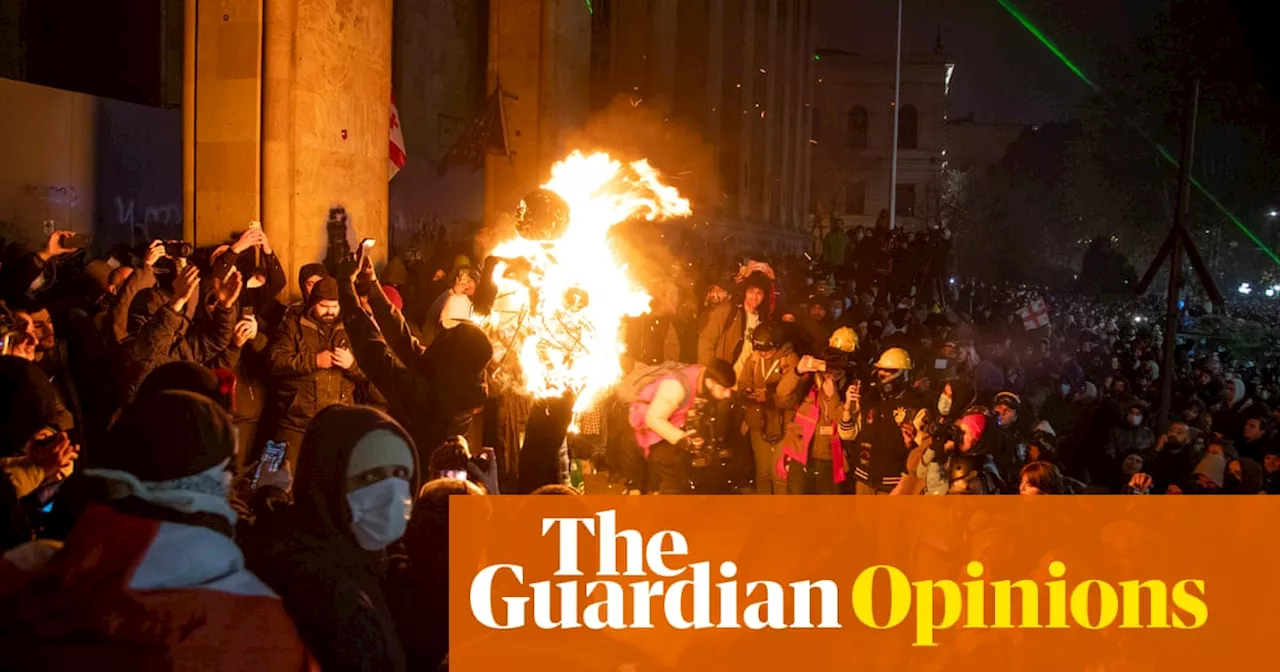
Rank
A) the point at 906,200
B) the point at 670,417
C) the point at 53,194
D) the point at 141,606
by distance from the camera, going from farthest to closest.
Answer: the point at 906,200 → the point at 53,194 → the point at 670,417 → the point at 141,606

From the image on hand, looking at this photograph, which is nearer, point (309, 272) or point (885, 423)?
point (309, 272)

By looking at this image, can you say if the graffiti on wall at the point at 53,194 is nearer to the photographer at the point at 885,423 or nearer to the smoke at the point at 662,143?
the photographer at the point at 885,423

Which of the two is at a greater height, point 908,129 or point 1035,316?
point 908,129

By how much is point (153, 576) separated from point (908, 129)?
64300 millimetres

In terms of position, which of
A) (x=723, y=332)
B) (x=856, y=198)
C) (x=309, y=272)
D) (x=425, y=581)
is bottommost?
(x=425, y=581)

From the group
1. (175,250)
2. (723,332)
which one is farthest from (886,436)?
(175,250)

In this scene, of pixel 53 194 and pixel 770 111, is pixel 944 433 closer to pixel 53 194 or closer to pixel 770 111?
pixel 53 194

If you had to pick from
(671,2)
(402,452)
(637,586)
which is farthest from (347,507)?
(671,2)

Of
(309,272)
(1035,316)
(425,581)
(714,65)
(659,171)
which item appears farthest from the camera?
(714,65)

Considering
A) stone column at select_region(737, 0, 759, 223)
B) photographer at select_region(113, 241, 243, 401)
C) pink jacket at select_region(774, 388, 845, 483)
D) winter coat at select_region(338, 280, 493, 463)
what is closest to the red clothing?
photographer at select_region(113, 241, 243, 401)

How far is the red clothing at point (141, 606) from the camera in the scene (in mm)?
3865

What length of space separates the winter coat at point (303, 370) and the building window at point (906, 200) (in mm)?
61363

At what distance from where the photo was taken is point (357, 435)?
14.0ft

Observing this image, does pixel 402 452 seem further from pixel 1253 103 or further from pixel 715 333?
pixel 1253 103
